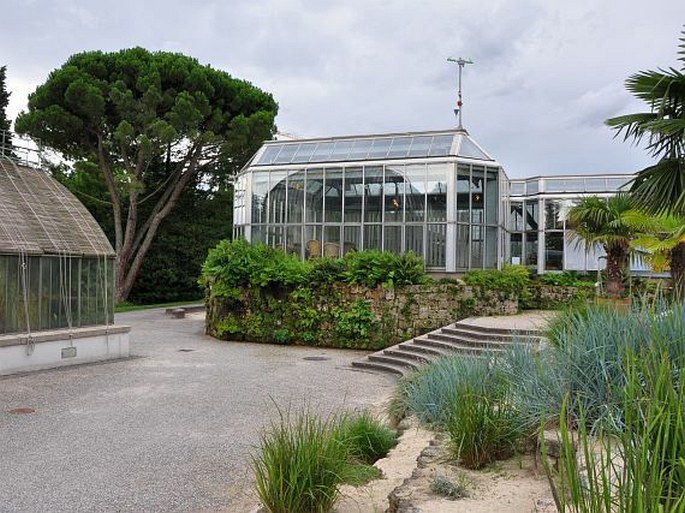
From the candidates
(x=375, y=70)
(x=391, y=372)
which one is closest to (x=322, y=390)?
(x=391, y=372)

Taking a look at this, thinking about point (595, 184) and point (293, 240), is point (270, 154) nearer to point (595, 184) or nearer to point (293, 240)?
point (293, 240)

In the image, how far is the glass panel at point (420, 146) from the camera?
18.9 metres

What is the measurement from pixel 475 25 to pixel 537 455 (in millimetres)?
8222

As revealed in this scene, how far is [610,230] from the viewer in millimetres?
12906

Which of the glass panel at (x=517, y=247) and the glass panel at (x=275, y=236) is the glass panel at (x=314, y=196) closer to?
the glass panel at (x=275, y=236)

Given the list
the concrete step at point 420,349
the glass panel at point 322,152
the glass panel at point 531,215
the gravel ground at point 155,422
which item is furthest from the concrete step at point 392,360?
the glass panel at point 531,215

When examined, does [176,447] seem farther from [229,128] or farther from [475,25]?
[229,128]

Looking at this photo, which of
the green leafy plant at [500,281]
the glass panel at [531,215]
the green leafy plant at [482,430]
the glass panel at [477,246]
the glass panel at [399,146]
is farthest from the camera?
the glass panel at [531,215]

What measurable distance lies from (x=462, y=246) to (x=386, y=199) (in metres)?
2.90

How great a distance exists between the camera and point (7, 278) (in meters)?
10.6

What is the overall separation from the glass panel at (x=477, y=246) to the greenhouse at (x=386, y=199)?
0.03 metres

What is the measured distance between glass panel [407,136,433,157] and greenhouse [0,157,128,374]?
410 inches

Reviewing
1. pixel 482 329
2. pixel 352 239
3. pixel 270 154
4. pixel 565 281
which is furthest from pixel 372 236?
pixel 482 329

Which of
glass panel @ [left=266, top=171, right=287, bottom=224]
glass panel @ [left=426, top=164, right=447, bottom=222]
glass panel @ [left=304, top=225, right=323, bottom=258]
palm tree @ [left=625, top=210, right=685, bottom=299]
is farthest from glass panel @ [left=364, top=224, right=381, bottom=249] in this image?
palm tree @ [left=625, top=210, right=685, bottom=299]
